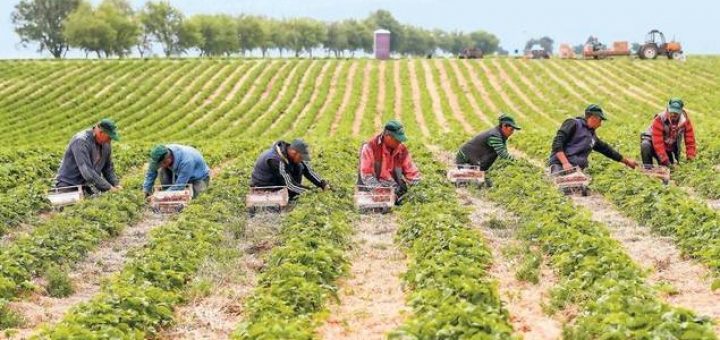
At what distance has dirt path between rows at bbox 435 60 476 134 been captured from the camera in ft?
120

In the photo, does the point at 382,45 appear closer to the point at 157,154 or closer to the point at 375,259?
the point at 157,154

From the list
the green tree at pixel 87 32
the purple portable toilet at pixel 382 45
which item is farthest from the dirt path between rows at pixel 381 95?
the green tree at pixel 87 32

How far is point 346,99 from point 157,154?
32.4 metres

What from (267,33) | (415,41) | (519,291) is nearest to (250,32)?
(267,33)

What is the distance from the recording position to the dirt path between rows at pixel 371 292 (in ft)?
24.2

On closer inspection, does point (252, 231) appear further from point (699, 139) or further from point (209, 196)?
point (699, 139)

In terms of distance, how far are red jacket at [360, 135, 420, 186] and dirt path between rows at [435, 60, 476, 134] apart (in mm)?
19779

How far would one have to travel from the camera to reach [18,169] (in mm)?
17672

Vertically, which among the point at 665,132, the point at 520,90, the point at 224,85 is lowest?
the point at 520,90

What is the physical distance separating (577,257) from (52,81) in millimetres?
45423

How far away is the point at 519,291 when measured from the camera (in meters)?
8.31

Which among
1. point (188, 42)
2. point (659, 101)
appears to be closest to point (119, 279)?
point (659, 101)

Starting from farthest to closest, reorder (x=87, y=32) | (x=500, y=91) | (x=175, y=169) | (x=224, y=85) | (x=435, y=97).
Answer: (x=87, y=32) < (x=224, y=85) < (x=500, y=91) < (x=435, y=97) < (x=175, y=169)

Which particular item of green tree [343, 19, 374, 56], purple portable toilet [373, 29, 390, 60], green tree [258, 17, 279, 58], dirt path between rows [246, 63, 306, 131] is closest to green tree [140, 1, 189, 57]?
green tree [258, 17, 279, 58]
